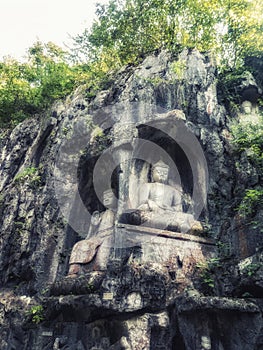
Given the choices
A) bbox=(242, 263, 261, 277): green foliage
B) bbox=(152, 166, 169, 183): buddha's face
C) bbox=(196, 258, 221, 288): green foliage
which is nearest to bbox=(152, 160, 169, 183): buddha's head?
bbox=(152, 166, 169, 183): buddha's face

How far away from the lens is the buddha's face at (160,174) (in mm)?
10164

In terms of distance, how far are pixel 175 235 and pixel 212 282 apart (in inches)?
51.8

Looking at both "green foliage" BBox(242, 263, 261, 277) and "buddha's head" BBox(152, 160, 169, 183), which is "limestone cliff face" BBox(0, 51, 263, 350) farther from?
"buddha's head" BBox(152, 160, 169, 183)

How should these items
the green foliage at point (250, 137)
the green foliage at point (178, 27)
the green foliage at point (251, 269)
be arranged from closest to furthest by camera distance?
the green foliage at point (251, 269), the green foliage at point (250, 137), the green foliage at point (178, 27)

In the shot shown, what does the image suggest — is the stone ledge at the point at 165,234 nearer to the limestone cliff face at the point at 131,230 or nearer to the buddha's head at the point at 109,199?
the limestone cliff face at the point at 131,230

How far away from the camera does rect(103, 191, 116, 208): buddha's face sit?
10.2 m

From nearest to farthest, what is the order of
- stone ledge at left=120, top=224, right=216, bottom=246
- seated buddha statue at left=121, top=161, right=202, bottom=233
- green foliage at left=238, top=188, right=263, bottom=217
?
1. green foliage at left=238, top=188, right=263, bottom=217
2. stone ledge at left=120, top=224, right=216, bottom=246
3. seated buddha statue at left=121, top=161, right=202, bottom=233

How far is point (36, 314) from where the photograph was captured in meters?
8.60

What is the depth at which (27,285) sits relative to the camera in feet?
32.1

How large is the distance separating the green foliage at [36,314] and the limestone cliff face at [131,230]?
0.03 metres

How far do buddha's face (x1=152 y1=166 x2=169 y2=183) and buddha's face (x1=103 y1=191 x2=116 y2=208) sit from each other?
4.30 feet

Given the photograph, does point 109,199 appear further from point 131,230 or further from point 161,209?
point 131,230

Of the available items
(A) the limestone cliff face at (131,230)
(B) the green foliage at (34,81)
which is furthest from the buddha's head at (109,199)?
(B) the green foliage at (34,81)

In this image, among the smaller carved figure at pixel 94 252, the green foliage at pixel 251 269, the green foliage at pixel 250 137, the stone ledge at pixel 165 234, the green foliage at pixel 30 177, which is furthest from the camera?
the green foliage at pixel 30 177
